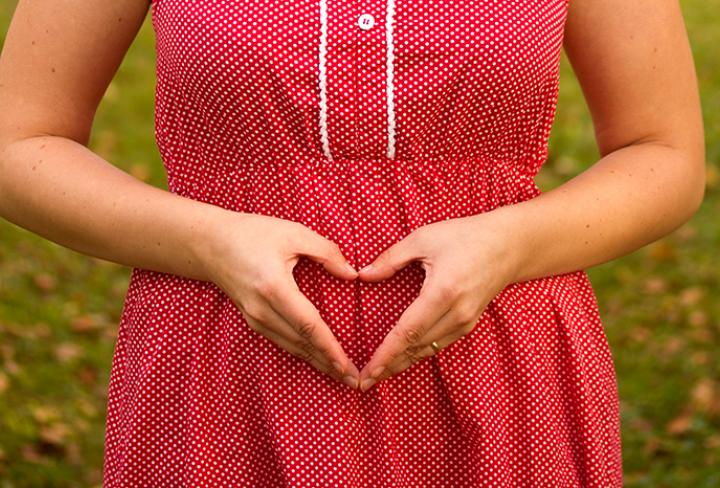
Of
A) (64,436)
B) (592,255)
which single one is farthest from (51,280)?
→ (592,255)

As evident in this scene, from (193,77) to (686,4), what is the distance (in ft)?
30.0

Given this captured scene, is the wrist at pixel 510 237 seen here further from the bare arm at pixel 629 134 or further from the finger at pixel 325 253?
the finger at pixel 325 253

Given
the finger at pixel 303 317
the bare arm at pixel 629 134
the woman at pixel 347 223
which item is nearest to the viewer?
the finger at pixel 303 317

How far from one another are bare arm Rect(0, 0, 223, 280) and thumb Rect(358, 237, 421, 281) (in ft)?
0.87

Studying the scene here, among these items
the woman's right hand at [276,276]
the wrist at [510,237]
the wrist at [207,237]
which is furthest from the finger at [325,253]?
the wrist at [510,237]

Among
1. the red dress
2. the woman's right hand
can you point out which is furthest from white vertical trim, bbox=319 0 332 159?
the woman's right hand

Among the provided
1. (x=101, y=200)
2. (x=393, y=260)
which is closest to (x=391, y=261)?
(x=393, y=260)

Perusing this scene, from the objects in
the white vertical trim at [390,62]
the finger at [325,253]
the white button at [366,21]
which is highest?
the white button at [366,21]

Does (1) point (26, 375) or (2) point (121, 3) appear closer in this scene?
(2) point (121, 3)

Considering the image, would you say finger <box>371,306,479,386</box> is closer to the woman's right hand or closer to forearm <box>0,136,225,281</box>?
the woman's right hand

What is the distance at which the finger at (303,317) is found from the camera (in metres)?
1.61

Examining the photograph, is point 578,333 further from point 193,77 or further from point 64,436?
point 64,436

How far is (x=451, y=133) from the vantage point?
1.79 m

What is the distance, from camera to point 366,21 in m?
1.71
